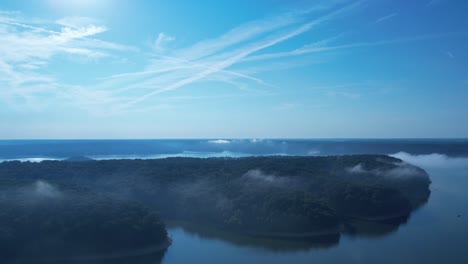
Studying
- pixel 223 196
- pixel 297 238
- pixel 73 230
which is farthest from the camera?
pixel 223 196

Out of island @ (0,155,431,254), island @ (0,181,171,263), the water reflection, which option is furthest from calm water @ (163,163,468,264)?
island @ (0,181,171,263)

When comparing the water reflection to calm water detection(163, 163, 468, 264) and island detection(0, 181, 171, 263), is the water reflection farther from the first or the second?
island detection(0, 181, 171, 263)

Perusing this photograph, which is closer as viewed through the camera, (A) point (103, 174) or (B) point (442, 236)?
(B) point (442, 236)

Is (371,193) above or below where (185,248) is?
above

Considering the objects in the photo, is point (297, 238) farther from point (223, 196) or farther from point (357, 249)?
point (223, 196)

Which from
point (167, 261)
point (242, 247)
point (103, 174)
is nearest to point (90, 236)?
point (167, 261)

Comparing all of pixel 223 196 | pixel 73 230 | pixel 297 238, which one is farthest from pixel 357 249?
pixel 73 230

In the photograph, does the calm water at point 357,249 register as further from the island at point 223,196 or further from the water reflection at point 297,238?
the island at point 223,196

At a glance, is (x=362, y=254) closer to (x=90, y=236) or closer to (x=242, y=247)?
(x=242, y=247)
